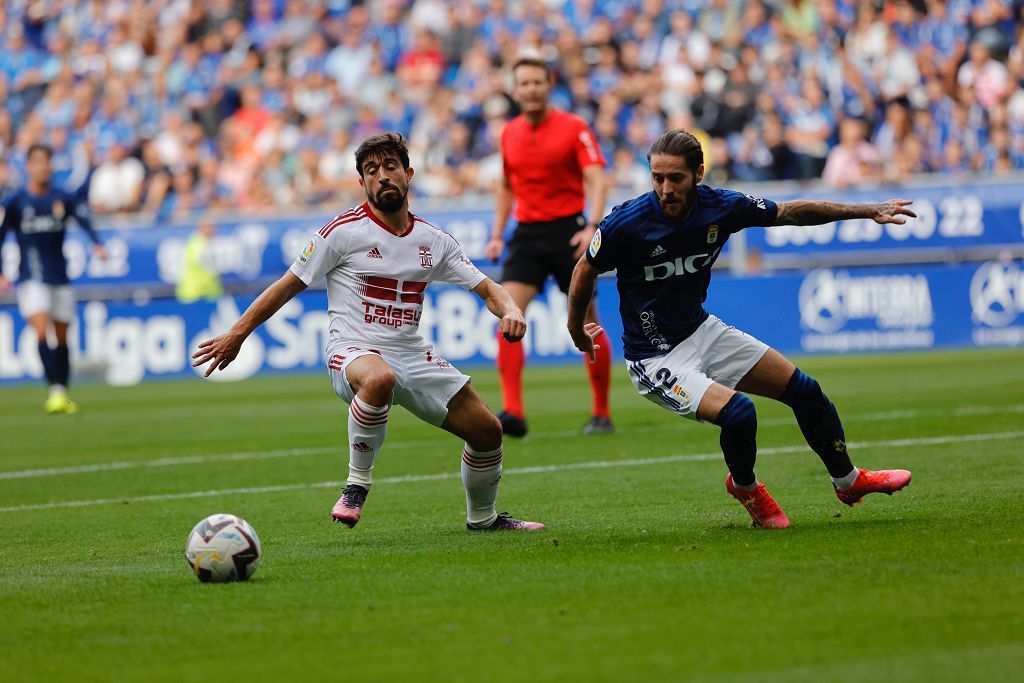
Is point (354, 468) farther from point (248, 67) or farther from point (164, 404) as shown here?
point (248, 67)

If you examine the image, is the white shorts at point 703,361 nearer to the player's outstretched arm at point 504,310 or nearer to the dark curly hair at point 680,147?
the player's outstretched arm at point 504,310

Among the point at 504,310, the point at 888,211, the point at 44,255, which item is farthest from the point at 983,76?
the point at 504,310

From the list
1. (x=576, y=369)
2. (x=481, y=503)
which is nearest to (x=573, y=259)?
(x=481, y=503)

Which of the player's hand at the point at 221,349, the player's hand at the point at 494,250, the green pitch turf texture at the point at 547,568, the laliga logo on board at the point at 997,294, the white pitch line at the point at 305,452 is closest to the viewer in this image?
the green pitch turf texture at the point at 547,568

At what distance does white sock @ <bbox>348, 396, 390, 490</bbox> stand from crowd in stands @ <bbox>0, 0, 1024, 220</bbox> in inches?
563

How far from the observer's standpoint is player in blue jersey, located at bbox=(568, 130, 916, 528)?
22.1 ft

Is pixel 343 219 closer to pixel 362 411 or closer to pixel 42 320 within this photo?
pixel 362 411

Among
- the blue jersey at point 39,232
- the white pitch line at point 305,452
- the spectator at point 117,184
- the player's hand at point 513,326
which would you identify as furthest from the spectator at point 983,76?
the player's hand at point 513,326

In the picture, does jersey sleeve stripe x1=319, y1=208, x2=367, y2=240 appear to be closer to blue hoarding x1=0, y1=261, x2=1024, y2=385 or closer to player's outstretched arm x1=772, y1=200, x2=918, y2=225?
player's outstretched arm x1=772, y1=200, x2=918, y2=225

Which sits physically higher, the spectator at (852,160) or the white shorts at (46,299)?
the spectator at (852,160)

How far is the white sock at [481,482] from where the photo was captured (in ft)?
23.4

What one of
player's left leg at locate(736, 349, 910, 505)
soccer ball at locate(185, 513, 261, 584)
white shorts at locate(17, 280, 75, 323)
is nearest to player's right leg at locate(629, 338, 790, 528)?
player's left leg at locate(736, 349, 910, 505)

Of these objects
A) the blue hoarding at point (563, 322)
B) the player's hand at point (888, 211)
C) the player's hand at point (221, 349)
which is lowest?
the blue hoarding at point (563, 322)

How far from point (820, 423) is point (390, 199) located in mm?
2209
